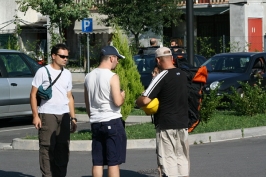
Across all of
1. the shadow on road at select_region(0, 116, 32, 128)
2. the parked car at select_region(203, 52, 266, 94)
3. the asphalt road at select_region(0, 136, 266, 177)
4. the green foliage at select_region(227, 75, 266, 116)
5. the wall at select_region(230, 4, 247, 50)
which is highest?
the wall at select_region(230, 4, 247, 50)

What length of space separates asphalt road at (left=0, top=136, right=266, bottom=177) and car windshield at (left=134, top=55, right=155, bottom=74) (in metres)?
7.64

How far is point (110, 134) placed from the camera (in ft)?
26.8

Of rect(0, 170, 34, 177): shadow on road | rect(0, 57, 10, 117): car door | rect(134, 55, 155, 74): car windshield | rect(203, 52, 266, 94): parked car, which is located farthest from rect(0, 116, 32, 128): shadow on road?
rect(0, 170, 34, 177): shadow on road

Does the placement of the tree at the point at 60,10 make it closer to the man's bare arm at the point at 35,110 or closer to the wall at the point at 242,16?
the man's bare arm at the point at 35,110

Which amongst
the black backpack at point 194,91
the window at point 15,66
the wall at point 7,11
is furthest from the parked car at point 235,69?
the wall at point 7,11

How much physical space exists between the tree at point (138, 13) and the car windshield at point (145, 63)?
11233 millimetres

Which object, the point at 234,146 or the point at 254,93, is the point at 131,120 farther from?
the point at 234,146

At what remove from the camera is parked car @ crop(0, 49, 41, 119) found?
52.6 feet

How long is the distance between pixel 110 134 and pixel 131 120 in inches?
344

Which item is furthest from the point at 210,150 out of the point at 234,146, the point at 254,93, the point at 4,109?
the point at 4,109

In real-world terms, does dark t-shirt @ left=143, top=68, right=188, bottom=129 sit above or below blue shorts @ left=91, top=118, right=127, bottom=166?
above

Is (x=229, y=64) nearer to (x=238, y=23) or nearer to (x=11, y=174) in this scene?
(x=11, y=174)

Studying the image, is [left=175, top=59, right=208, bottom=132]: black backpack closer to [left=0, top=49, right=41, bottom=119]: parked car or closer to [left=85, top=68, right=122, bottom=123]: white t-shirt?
[left=85, top=68, right=122, bottom=123]: white t-shirt

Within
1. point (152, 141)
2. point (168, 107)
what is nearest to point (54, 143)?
point (168, 107)
